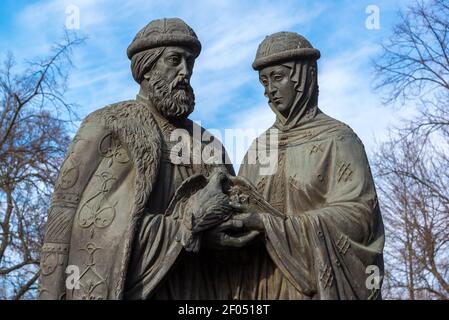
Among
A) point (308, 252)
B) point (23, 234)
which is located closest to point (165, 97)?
point (308, 252)

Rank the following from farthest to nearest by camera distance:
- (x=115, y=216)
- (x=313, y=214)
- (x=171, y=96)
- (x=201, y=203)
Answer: (x=171, y=96) → (x=313, y=214) → (x=115, y=216) → (x=201, y=203)

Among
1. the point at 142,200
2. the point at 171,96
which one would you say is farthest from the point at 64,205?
the point at 171,96

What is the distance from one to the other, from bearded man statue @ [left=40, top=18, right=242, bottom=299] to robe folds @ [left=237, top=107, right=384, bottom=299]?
1.27 feet

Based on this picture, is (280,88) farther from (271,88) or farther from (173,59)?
(173,59)

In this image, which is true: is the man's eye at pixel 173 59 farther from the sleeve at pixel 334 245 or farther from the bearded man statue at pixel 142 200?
the sleeve at pixel 334 245

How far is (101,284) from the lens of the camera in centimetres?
642

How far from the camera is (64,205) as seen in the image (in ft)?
21.8

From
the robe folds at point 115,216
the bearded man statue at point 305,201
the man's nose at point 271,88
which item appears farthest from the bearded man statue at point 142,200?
the man's nose at point 271,88

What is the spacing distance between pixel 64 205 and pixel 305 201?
1.82 m

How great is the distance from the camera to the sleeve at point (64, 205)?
21.3ft

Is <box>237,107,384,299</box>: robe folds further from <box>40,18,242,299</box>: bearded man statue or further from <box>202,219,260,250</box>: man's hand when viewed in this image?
<box>40,18,242,299</box>: bearded man statue

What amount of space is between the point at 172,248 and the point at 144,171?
63cm
